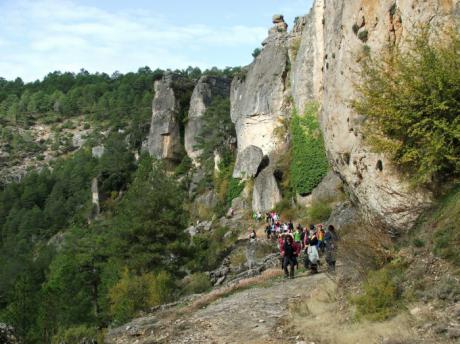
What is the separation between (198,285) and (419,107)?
12.2 metres

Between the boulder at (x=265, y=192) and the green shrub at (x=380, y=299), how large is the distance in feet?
73.6

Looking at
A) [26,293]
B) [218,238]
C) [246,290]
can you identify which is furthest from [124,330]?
[218,238]

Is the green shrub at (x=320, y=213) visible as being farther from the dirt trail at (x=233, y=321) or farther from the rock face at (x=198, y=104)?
the rock face at (x=198, y=104)

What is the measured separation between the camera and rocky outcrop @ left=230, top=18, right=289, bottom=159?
1374 inches

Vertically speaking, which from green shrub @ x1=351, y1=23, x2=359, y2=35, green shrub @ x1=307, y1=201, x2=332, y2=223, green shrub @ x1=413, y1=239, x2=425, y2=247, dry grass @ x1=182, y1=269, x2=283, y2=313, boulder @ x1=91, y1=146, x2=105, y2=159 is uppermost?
green shrub @ x1=351, y1=23, x2=359, y2=35

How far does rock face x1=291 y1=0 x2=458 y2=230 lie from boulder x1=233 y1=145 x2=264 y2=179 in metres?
20.7

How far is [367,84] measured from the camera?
1059cm

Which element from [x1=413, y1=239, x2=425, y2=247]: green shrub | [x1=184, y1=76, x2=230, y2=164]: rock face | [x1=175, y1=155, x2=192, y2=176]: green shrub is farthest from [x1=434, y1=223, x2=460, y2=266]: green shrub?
[x1=184, y1=76, x2=230, y2=164]: rock face

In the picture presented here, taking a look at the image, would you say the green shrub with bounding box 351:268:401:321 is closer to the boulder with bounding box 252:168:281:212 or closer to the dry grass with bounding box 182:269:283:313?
the dry grass with bounding box 182:269:283:313

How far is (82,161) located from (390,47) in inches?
3083

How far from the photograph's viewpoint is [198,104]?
180 feet

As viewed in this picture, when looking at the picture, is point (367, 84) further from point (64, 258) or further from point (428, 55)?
point (64, 258)

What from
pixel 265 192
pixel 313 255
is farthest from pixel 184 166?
pixel 313 255

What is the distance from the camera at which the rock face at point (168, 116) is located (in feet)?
184
